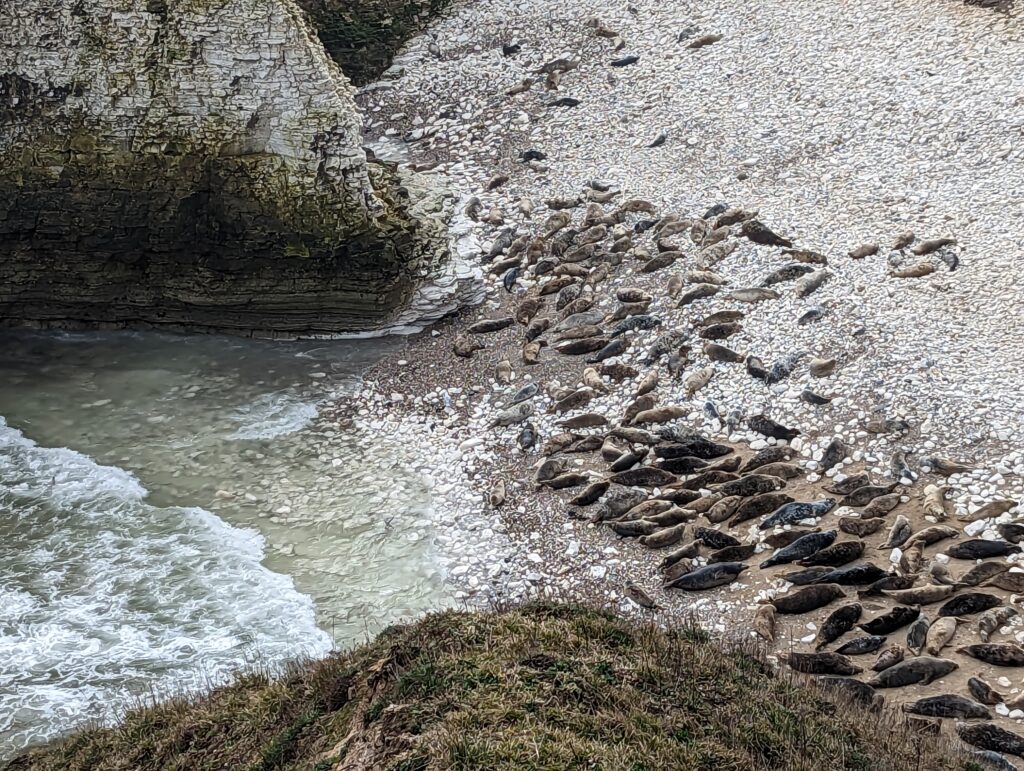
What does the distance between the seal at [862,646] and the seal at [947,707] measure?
2.89 feet

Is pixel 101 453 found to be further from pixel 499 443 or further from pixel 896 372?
pixel 896 372

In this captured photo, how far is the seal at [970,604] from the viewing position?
10234 millimetres

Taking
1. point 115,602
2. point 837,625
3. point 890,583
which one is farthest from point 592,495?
point 115,602

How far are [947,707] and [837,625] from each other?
1443 mm

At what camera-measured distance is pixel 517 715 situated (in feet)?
25.2

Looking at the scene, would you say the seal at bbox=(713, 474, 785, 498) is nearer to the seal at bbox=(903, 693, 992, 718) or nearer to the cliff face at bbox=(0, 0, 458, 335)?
the seal at bbox=(903, 693, 992, 718)

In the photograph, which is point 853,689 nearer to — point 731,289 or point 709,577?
point 709,577

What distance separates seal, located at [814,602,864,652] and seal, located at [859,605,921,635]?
0.19 meters

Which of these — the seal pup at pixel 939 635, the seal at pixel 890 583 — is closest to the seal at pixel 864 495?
the seal at pixel 890 583

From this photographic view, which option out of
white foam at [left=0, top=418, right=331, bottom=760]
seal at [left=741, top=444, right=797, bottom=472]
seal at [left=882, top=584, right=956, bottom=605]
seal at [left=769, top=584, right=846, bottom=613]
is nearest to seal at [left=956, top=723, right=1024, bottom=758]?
seal at [left=882, top=584, right=956, bottom=605]

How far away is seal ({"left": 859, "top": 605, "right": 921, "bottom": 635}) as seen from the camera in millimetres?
10242

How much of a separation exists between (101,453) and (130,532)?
2.33m

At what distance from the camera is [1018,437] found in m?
12.2

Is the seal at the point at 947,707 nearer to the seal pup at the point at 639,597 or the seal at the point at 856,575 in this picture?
the seal at the point at 856,575
